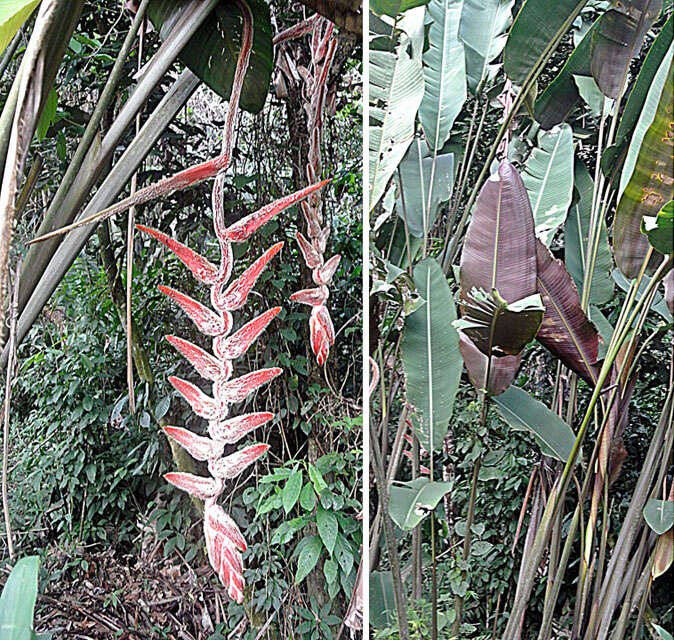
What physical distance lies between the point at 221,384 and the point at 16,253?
0.67 m

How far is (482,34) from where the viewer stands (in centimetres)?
84

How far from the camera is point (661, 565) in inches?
30.5

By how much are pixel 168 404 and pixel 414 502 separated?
47 cm

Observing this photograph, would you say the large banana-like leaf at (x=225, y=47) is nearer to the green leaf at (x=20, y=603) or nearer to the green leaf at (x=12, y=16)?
the green leaf at (x=12, y=16)

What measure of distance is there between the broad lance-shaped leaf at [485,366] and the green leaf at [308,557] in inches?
14.0

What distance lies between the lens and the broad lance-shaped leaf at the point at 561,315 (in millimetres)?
686

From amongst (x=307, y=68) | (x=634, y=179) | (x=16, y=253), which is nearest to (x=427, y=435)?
(x=634, y=179)

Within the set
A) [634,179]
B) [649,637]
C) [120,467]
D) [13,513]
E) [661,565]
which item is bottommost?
[649,637]

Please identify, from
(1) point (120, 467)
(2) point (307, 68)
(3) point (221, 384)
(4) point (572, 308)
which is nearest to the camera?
(3) point (221, 384)

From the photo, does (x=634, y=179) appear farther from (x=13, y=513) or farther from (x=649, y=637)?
(x=13, y=513)

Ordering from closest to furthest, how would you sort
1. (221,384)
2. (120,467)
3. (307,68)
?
1. (221,384)
2. (307,68)
3. (120,467)

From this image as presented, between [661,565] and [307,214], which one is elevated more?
[307,214]

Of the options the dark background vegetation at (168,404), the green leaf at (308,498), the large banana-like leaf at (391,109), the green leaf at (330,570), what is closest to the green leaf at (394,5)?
the large banana-like leaf at (391,109)

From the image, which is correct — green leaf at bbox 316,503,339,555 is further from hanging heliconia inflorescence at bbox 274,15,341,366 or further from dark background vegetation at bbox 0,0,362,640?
hanging heliconia inflorescence at bbox 274,15,341,366
